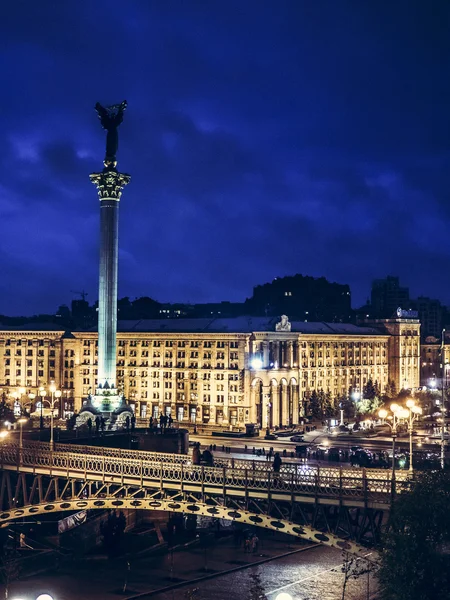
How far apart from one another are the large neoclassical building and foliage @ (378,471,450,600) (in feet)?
363

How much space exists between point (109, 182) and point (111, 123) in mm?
8243

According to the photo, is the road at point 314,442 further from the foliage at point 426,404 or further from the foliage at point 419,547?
the foliage at point 419,547

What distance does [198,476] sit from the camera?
68750mm

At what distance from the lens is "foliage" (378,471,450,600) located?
164ft

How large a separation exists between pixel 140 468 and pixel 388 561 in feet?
76.3

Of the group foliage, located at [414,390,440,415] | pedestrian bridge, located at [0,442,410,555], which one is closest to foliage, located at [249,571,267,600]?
pedestrian bridge, located at [0,442,410,555]

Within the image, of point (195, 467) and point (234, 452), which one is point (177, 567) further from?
point (234, 452)

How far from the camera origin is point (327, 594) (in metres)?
76.1

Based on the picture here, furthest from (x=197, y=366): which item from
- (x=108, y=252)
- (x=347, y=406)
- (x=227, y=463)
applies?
(x=227, y=463)

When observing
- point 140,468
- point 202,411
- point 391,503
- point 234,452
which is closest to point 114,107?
point 234,452

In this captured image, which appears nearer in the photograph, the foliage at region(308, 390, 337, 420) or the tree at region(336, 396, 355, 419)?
the foliage at region(308, 390, 337, 420)

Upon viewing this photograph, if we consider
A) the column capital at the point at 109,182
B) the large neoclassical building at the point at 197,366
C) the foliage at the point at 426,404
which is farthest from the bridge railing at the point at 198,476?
the foliage at the point at 426,404

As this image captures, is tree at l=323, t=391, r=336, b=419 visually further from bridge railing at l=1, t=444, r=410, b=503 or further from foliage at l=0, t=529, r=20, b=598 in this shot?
bridge railing at l=1, t=444, r=410, b=503

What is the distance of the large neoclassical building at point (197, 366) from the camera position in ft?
553
